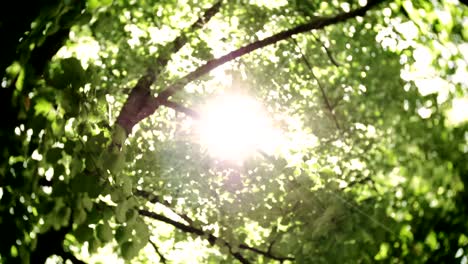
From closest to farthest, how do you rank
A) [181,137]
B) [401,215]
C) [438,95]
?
1. [401,215]
2. [438,95]
3. [181,137]

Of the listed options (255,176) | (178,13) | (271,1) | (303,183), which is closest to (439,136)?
(303,183)

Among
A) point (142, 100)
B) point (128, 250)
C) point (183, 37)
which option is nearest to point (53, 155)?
point (128, 250)

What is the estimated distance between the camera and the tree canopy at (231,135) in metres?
2.57

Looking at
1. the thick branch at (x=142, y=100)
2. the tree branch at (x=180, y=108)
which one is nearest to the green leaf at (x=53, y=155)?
the thick branch at (x=142, y=100)

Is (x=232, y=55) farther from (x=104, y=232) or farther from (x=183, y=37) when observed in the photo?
(x=104, y=232)

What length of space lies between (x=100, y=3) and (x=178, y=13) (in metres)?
8.07

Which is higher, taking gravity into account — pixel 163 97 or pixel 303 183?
pixel 163 97

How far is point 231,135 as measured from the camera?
9.61m

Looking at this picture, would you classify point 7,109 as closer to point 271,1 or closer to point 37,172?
point 37,172

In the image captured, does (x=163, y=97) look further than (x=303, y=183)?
Yes

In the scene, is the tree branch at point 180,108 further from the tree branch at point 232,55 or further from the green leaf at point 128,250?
the green leaf at point 128,250

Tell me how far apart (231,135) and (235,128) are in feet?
1.37

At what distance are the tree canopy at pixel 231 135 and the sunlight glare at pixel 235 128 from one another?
5 centimetres

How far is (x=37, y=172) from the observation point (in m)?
2.57
